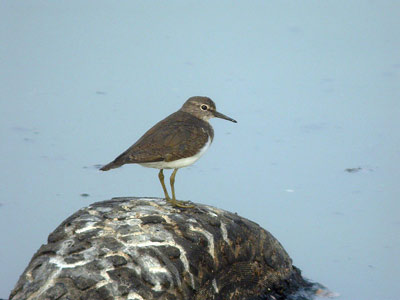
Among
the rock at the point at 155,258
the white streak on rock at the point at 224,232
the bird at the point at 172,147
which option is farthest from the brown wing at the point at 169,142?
the white streak on rock at the point at 224,232

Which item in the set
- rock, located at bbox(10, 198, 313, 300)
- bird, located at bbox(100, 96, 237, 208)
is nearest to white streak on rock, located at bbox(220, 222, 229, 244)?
rock, located at bbox(10, 198, 313, 300)

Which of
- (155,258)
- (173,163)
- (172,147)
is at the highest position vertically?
(172,147)

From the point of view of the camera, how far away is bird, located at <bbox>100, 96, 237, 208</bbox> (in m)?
9.82

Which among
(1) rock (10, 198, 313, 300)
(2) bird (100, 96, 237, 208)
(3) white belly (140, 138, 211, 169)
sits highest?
(2) bird (100, 96, 237, 208)

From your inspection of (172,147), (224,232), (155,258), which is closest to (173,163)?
(172,147)

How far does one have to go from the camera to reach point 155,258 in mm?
8906

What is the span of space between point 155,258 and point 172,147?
5.32 feet

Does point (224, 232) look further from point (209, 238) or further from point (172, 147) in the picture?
point (172, 147)

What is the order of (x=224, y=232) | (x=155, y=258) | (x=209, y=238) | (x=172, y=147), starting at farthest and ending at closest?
1. (x=172, y=147)
2. (x=224, y=232)
3. (x=209, y=238)
4. (x=155, y=258)

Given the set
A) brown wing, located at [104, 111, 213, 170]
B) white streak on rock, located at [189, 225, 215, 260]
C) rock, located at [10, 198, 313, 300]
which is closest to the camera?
rock, located at [10, 198, 313, 300]

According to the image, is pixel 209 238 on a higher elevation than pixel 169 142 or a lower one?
lower

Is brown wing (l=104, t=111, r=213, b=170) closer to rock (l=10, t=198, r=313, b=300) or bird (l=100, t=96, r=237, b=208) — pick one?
bird (l=100, t=96, r=237, b=208)

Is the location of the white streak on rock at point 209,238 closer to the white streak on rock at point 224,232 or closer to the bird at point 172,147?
the white streak on rock at point 224,232

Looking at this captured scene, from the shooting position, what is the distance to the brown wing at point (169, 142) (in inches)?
386
